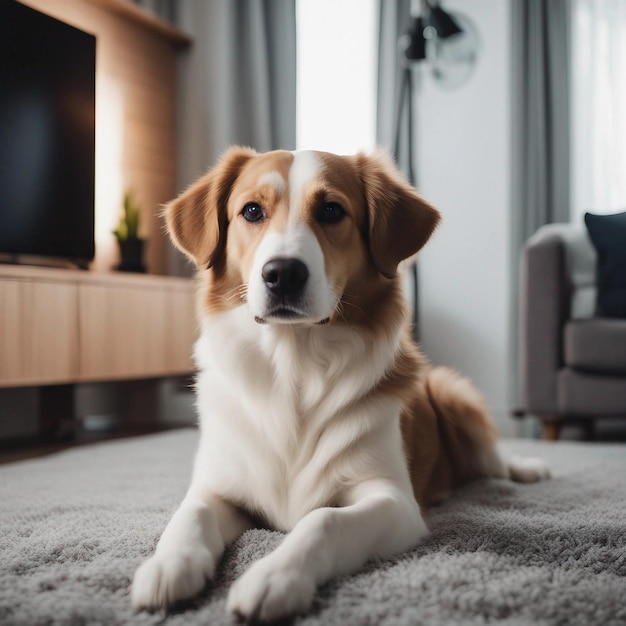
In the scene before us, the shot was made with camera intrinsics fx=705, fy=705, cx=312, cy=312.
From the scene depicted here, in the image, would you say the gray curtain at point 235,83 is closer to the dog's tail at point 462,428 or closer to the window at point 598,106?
the window at point 598,106

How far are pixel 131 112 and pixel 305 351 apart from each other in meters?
3.24

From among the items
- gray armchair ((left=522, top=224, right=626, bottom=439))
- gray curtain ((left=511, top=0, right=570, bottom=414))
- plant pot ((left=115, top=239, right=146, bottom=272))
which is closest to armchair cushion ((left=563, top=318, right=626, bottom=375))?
gray armchair ((left=522, top=224, right=626, bottom=439))

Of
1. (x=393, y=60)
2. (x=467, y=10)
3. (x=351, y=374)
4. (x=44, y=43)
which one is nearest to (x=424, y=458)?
(x=351, y=374)

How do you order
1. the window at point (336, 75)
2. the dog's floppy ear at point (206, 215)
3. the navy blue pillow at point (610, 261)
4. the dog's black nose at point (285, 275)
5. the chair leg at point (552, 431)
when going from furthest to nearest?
the window at point (336, 75)
the chair leg at point (552, 431)
the navy blue pillow at point (610, 261)
the dog's floppy ear at point (206, 215)
the dog's black nose at point (285, 275)

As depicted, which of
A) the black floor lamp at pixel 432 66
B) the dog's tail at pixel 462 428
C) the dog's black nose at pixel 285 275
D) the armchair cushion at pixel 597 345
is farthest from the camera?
the black floor lamp at pixel 432 66

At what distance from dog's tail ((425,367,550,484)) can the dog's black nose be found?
0.78 meters

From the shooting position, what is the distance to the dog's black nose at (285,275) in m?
1.28

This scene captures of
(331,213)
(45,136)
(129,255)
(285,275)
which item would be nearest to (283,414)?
(285,275)

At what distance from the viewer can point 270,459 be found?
1370 millimetres

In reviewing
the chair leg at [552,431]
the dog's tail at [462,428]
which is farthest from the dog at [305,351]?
the chair leg at [552,431]

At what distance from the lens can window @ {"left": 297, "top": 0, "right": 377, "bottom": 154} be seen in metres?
4.66

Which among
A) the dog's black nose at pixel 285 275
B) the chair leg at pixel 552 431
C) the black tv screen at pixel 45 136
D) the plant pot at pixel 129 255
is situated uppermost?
the black tv screen at pixel 45 136

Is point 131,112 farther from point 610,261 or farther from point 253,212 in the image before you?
A: point 253,212

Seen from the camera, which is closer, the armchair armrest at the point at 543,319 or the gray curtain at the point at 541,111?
the armchair armrest at the point at 543,319
